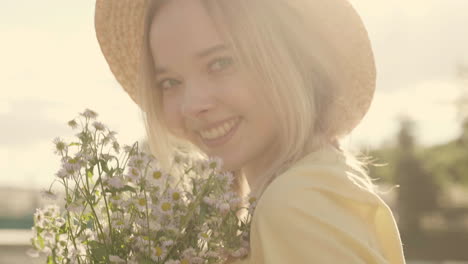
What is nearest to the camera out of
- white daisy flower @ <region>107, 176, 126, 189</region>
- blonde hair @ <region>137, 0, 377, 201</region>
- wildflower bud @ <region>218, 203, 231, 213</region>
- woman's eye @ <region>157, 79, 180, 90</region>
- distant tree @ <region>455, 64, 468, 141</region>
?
wildflower bud @ <region>218, 203, 231, 213</region>

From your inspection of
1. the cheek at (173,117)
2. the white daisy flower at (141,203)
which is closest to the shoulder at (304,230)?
the white daisy flower at (141,203)

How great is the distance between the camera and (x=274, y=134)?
8.49 feet

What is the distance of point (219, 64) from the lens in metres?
2.54

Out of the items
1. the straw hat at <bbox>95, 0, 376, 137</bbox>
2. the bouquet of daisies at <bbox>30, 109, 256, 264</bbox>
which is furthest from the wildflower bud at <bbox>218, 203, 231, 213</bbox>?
the straw hat at <bbox>95, 0, 376, 137</bbox>

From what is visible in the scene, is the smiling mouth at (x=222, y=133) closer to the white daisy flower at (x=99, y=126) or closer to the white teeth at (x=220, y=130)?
the white teeth at (x=220, y=130)

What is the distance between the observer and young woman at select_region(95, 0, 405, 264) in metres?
1.96

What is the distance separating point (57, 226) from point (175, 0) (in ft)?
3.06

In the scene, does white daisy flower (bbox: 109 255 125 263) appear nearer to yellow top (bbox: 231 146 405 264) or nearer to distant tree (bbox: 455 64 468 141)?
yellow top (bbox: 231 146 405 264)

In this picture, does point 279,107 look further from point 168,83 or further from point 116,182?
point 116,182

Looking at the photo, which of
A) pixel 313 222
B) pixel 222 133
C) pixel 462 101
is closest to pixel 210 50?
pixel 222 133

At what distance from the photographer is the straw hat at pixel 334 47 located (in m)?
2.80

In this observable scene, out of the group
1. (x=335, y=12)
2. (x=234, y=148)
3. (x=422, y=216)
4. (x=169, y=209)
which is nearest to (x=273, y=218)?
(x=169, y=209)

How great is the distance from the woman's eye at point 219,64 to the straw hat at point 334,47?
0.41 metres

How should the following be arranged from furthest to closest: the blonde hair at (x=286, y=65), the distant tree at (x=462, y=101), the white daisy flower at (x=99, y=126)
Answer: the distant tree at (x=462, y=101) → the blonde hair at (x=286, y=65) → the white daisy flower at (x=99, y=126)
